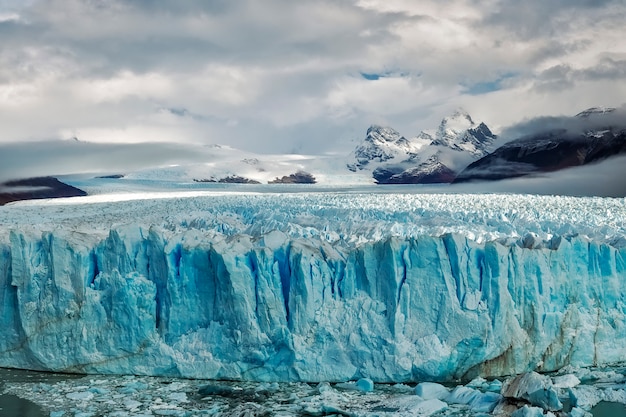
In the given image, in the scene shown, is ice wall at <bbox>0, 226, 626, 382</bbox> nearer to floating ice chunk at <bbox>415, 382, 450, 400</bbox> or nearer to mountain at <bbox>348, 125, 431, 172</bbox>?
floating ice chunk at <bbox>415, 382, 450, 400</bbox>

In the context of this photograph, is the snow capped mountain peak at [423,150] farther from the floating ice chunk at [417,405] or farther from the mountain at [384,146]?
the floating ice chunk at [417,405]

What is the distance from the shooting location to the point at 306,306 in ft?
28.9

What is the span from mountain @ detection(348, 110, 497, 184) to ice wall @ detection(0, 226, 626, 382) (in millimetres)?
64387

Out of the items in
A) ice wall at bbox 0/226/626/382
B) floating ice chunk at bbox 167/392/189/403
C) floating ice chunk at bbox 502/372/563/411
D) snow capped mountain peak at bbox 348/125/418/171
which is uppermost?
snow capped mountain peak at bbox 348/125/418/171

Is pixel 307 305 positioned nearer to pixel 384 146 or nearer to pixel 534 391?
pixel 534 391

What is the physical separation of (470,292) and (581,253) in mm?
1894

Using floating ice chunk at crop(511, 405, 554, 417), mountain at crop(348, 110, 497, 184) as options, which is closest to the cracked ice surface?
floating ice chunk at crop(511, 405, 554, 417)

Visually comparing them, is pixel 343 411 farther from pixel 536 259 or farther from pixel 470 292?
pixel 536 259

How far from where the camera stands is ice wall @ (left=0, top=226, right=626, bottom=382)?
28.3 ft

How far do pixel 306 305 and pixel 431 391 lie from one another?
206cm

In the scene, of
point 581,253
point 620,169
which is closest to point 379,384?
point 581,253

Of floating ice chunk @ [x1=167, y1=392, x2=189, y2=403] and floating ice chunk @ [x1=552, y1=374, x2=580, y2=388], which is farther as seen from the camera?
floating ice chunk @ [x1=552, y1=374, x2=580, y2=388]

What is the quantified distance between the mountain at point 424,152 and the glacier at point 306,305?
6433cm

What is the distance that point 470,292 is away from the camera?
Answer: 8.91 m
